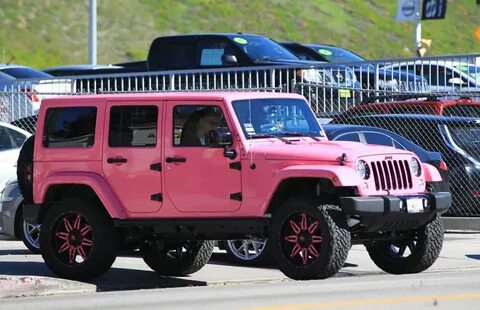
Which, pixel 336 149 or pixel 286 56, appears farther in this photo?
pixel 286 56

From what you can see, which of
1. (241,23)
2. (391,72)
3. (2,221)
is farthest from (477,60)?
(241,23)

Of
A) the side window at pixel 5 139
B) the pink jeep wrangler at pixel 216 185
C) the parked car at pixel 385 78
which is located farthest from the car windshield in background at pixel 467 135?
the side window at pixel 5 139

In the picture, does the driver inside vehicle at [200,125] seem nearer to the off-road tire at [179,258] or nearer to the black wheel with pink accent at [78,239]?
the black wheel with pink accent at [78,239]

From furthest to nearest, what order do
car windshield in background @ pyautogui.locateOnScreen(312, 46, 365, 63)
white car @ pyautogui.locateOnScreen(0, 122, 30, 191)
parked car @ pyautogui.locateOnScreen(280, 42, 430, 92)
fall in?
1. car windshield in background @ pyautogui.locateOnScreen(312, 46, 365, 63)
2. parked car @ pyautogui.locateOnScreen(280, 42, 430, 92)
3. white car @ pyautogui.locateOnScreen(0, 122, 30, 191)

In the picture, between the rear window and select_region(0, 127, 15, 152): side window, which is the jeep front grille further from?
select_region(0, 127, 15, 152): side window

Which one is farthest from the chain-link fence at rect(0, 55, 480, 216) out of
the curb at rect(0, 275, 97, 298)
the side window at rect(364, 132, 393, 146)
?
the curb at rect(0, 275, 97, 298)

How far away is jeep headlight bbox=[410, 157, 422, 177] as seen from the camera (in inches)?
485

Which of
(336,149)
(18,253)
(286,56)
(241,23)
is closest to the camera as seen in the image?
(336,149)

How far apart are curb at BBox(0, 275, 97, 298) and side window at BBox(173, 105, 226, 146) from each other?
1771 mm

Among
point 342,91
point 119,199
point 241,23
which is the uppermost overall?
point 241,23

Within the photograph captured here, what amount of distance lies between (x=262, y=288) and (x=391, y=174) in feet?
5.97

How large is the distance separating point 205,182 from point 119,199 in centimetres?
101

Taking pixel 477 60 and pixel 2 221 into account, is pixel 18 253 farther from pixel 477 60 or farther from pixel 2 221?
pixel 477 60

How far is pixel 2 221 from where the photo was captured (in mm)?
16406
